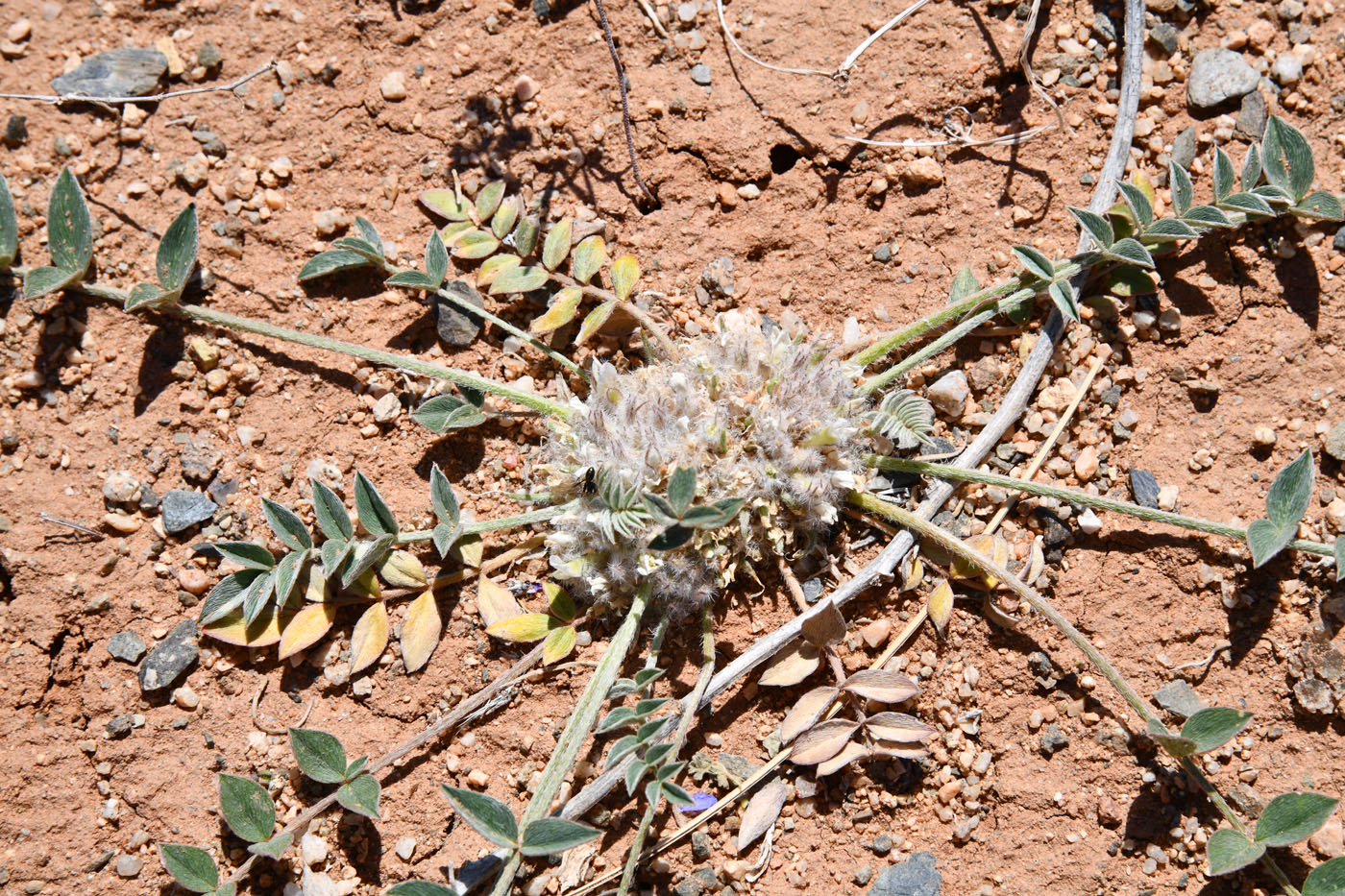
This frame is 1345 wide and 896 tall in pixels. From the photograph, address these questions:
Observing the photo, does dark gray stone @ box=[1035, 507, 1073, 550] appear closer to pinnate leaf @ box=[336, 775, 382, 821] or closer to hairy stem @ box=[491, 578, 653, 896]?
hairy stem @ box=[491, 578, 653, 896]

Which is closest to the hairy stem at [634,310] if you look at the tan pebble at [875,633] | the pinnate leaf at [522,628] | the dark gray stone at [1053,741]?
the pinnate leaf at [522,628]

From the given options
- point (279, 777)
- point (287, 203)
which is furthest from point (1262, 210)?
point (279, 777)

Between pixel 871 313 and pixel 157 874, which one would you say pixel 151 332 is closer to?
pixel 157 874

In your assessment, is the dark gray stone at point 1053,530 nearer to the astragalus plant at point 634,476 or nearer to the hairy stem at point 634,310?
the astragalus plant at point 634,476

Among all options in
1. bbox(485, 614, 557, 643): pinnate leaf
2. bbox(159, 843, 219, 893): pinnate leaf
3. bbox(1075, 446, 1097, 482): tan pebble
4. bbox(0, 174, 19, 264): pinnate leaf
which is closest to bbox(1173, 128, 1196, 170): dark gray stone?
bbox(1075, 446, 1097, 482): tan pebble

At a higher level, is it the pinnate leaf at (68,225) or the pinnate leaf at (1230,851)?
the pinnate leaf at (68,225)

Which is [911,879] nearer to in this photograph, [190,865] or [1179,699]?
[1179,699]

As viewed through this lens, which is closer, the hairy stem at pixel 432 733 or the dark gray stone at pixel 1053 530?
the hairy stem at pixel 432 733
